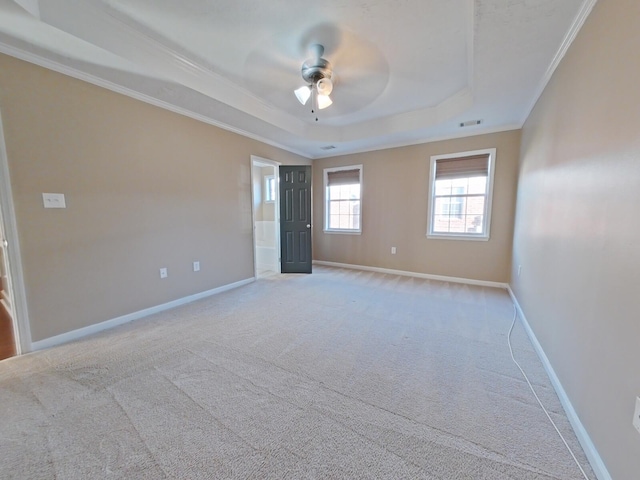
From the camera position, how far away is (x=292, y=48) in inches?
91.0

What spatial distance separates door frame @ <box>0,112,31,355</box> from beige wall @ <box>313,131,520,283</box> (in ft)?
14.8

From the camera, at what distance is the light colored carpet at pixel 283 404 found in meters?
1.21

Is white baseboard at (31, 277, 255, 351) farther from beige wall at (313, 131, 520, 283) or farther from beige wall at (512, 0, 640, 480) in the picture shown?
beige wall at (512, 0, 640, 480)

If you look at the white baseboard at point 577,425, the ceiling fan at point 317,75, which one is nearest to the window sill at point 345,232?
the ceiling fan at point 317,75

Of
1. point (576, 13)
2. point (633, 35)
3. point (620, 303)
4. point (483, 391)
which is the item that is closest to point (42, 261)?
point (483, 391)

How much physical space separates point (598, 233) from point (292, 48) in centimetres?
268

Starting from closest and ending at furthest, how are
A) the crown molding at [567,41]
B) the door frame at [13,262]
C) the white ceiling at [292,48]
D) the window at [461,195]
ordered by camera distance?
the crown molding at [567,41] → the white ceiling at [292,48] → the door frame at [13,262] → the window at [461,195]

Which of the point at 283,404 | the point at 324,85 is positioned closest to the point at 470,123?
the point at 324,85

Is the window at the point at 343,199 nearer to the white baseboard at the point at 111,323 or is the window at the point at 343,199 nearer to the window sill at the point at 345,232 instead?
the window sill at the point at 345,232

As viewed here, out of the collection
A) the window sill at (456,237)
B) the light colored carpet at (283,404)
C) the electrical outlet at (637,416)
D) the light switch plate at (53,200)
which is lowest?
the light colored carpet at (283,404)

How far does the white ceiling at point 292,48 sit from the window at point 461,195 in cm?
81

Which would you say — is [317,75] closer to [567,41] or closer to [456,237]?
[567,41]

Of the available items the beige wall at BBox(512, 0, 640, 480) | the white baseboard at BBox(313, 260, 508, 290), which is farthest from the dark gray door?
the beige wall at BBox(512, 0, 640, 480)

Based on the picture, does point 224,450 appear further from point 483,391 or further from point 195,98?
point 195,98
